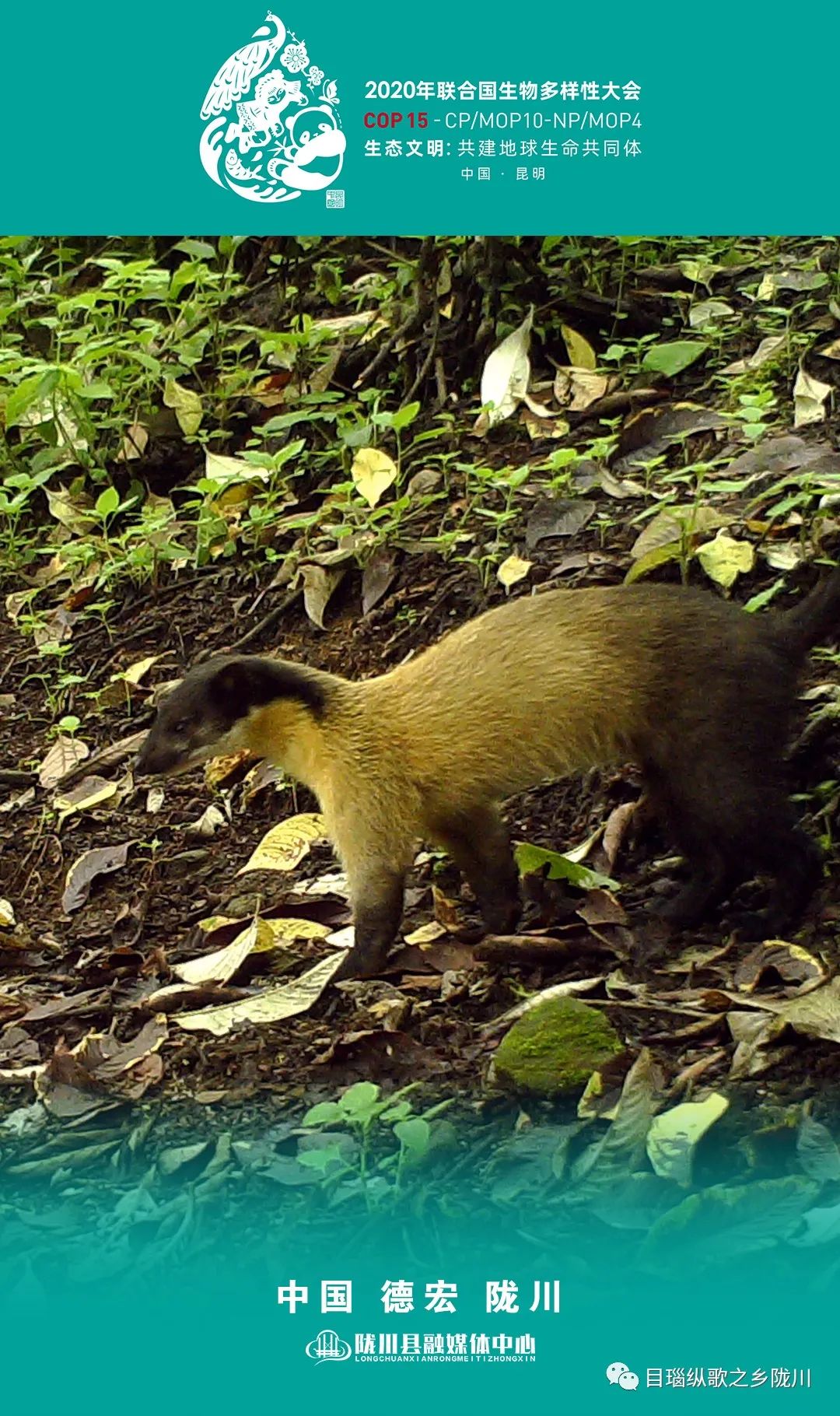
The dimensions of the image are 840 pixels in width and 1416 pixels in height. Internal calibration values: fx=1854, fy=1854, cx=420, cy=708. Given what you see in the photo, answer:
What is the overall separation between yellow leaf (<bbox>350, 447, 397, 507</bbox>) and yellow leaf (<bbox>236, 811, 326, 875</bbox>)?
0.82 m

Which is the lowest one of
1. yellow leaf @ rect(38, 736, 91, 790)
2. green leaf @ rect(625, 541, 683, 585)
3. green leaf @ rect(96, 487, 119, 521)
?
yellow leaf @ rect(38, 736, 91, 790)

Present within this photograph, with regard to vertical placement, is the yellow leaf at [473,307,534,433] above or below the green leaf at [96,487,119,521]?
above

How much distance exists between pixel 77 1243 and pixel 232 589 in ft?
6.50

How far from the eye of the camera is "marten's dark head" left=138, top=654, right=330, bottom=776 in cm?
421

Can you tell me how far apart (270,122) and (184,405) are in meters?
1.55

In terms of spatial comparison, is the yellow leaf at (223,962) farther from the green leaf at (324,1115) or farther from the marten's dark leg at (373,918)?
the green leaf at (324,1115)

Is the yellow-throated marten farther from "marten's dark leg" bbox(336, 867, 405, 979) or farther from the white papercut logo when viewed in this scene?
the white papercut logo

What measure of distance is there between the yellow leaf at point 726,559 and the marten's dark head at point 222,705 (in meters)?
0.94

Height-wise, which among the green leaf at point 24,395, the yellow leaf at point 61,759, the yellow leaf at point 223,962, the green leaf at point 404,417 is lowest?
the yellow leaf at point 223,962

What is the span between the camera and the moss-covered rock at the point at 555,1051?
12.1 ft

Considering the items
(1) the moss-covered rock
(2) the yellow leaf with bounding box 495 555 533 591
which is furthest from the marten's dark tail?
(1) the moss-covered rock

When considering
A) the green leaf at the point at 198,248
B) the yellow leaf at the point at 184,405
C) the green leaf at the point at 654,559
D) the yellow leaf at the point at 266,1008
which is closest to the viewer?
the yellow leaf at the point at 266,1008

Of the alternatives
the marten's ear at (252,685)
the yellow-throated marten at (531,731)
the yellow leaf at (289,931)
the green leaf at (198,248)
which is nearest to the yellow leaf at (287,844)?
the yellow leaf at (289,931)

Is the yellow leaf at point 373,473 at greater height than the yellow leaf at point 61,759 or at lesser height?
greater
